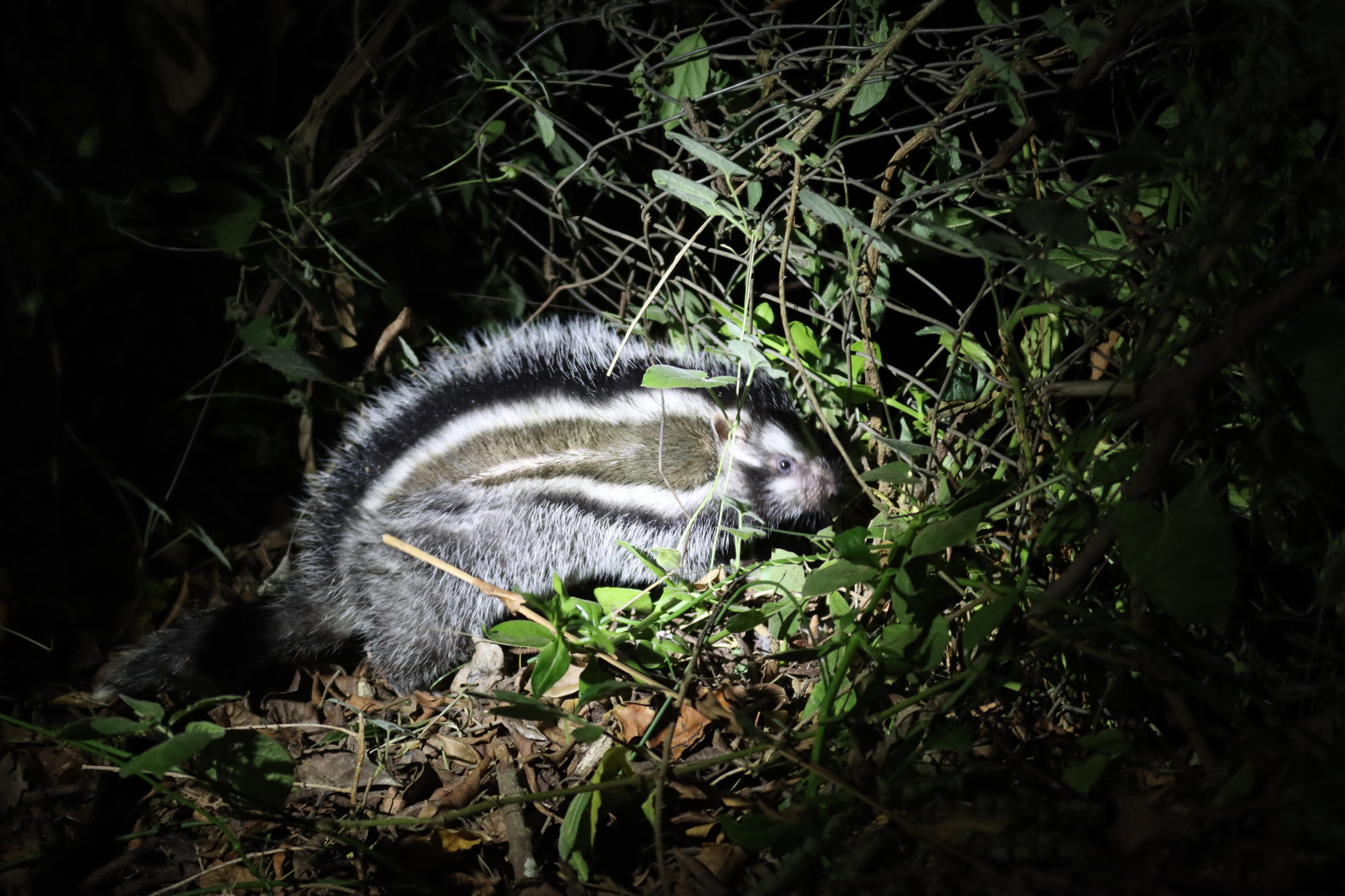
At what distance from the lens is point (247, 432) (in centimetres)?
370

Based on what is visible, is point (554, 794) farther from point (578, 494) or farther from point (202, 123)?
Answer: point (202, 123)

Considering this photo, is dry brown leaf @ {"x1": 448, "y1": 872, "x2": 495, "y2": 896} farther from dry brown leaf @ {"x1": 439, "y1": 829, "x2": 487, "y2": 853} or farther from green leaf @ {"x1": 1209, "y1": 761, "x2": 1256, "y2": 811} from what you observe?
green leaf @ {"x1": 1209, "y1": 761, "x2": 1256, "y2": 811}

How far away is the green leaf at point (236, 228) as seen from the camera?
10.1ft

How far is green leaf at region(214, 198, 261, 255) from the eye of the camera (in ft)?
10.1

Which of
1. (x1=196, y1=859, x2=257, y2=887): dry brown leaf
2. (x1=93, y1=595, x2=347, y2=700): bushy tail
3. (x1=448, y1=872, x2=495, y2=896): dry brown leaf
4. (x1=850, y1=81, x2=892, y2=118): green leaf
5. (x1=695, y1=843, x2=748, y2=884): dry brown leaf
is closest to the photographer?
(x1=695, y1=843, x2=748, y2=884): dry brown leaf

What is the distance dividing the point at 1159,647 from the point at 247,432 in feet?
12.1

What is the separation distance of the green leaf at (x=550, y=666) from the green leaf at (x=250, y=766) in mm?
667

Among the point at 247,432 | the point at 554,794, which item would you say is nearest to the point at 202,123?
the point at 247,432

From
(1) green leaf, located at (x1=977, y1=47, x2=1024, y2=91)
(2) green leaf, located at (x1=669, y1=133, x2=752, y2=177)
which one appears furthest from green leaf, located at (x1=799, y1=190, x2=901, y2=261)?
(1) green leaf, located at (x1=977, y1=47, x2=1024, y2=91)

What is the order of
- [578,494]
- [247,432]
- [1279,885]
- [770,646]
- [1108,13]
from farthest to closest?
[247,432], [578,494], [770,646], [1108,13], [1279,885]

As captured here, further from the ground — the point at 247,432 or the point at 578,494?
the point at 247,432

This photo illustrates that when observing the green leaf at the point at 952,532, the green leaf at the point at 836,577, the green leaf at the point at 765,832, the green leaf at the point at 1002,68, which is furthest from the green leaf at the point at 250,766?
the green leaf at the point at 1002,68

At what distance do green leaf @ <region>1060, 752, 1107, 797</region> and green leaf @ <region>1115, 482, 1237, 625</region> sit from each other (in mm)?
414

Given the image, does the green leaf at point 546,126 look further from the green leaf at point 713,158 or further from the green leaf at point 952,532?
Answer: the green leaf at point 952,532
